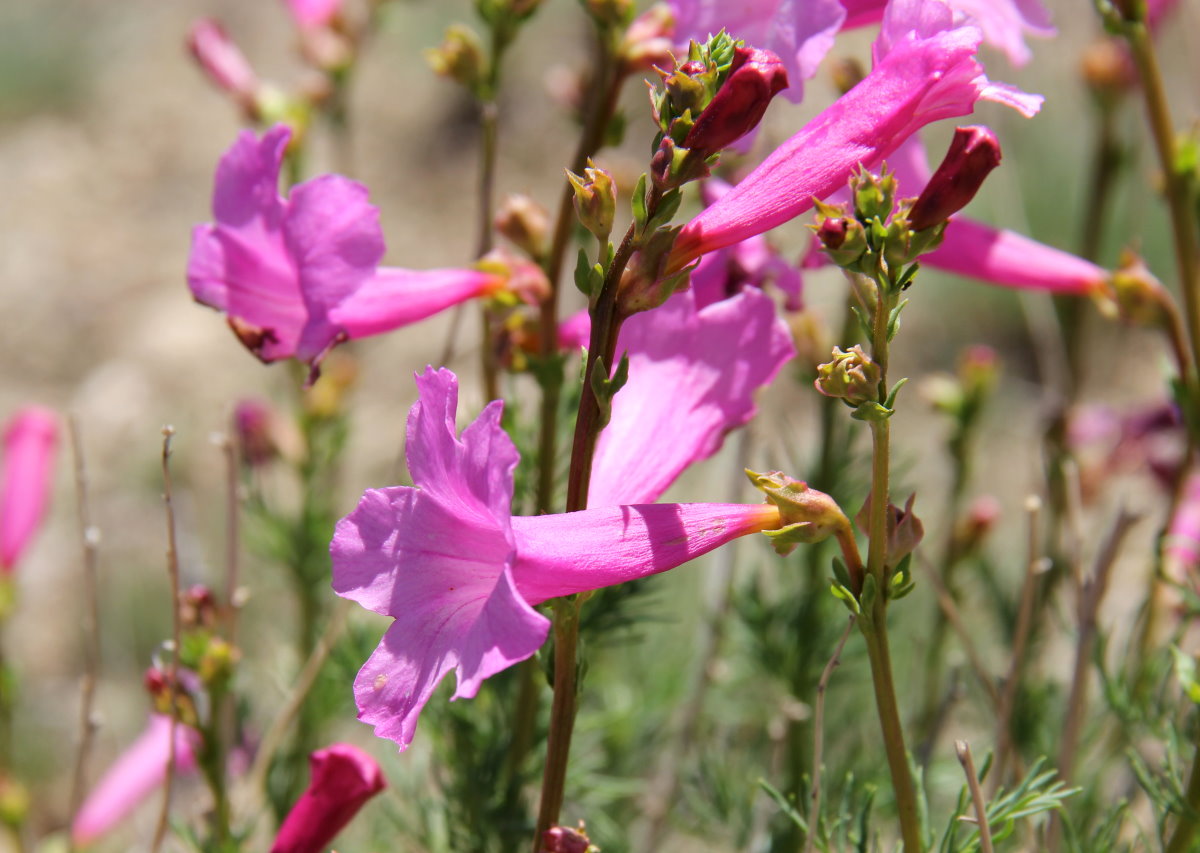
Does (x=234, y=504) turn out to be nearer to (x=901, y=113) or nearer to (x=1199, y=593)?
(x=901, y=113)

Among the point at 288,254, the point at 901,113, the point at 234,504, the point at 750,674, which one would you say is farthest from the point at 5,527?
the point at 901,113

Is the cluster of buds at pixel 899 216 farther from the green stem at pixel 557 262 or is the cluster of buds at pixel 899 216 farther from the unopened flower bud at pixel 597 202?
the green stem at pixel 557 262

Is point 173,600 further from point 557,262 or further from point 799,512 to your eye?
point 799,512

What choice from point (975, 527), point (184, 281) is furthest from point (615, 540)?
point (184, 281)

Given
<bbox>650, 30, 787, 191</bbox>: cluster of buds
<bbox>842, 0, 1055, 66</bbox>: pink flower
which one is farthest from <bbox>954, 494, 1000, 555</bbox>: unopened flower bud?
<bbox>650, 30, 787, 191</bbox>: cluster of buds

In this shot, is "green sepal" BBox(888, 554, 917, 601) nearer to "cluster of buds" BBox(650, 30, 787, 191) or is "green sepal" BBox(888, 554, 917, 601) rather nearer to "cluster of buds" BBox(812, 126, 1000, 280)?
"cluster of buds" BBox(812, 126, 1000, 280)
